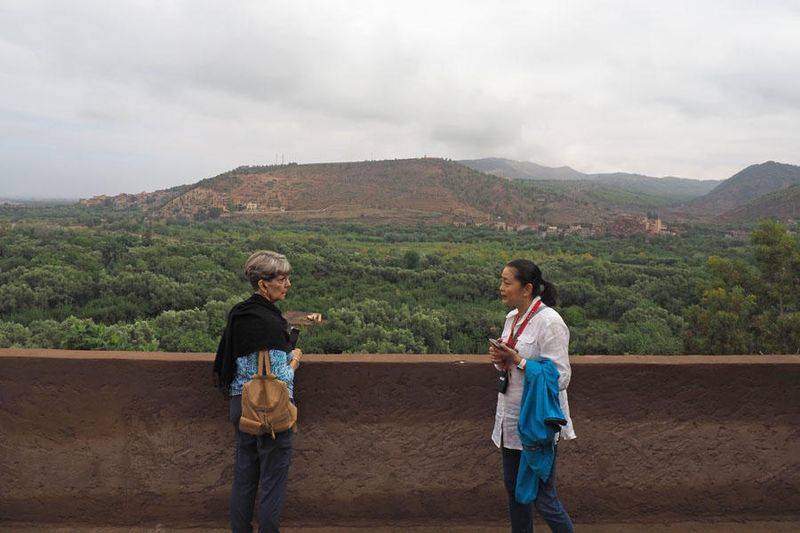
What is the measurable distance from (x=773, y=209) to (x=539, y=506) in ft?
313

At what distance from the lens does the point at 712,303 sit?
19.1 metres

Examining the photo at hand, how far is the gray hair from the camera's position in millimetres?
2289

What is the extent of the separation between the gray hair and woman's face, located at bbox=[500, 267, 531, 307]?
2.98 ft

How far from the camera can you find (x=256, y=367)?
2277 mm

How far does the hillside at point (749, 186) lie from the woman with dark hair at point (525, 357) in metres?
135

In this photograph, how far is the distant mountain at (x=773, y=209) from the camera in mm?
74812

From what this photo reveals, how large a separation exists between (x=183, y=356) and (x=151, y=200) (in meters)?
124

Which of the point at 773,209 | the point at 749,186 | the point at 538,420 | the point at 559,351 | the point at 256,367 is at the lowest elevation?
the point at 538,420

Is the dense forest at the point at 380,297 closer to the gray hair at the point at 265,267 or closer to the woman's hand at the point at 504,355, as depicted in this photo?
the gray hair at the point at 265,267

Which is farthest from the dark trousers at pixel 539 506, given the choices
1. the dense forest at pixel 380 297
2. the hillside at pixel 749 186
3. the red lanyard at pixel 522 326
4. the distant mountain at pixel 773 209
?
the hillside at pixel 749 186

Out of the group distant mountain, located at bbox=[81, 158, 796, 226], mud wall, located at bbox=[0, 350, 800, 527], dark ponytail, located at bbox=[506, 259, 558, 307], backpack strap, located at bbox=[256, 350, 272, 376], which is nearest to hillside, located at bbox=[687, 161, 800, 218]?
distant mountain, located at bbox=[81, 158, 796, 226]

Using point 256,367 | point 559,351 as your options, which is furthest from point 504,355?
point 256,367

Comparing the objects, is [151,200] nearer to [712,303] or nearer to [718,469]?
[712,303]

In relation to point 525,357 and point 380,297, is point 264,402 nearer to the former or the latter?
point 525,357
